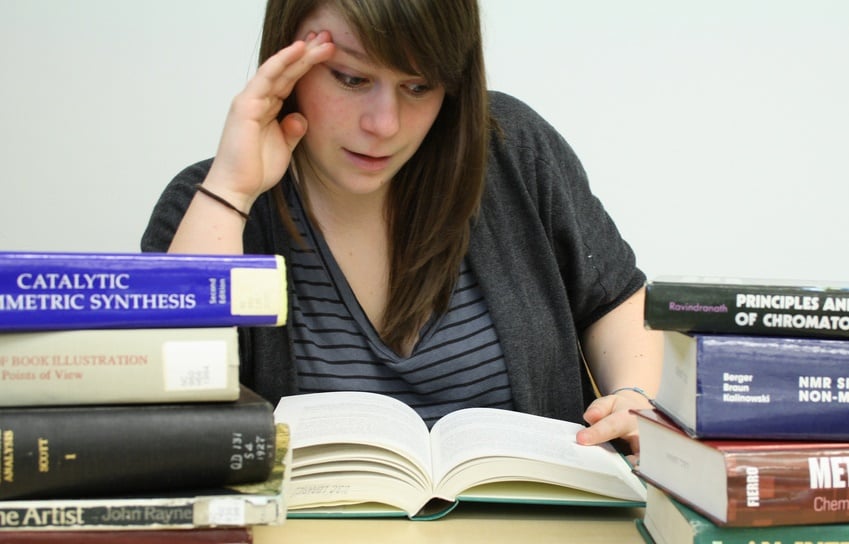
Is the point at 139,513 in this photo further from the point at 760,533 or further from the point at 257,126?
the point at 257,126

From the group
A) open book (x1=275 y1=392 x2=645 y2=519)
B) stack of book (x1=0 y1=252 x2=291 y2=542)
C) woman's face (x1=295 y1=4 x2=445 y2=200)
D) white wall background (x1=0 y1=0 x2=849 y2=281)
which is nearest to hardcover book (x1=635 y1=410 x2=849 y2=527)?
open book (x1=275 y1=392 x2=645 y2=519)

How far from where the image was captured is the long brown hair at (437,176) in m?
1.04

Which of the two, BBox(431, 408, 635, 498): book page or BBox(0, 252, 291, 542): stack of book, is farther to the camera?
BBox(431, 408, 635, 498): book page

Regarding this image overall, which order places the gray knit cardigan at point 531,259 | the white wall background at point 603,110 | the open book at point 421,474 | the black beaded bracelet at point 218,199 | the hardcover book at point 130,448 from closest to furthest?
the hardcover book at point 130,448, the open book at point 421,474, the black beaded bracelet at point 218,199, the gray knit cardigan at point 531,259, the white wall background at point 603,110

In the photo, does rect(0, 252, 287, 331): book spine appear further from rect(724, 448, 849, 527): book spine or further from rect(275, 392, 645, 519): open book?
rect(724, 448, 849, 527): book spine

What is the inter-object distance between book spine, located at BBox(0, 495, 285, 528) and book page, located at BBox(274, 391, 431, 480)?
0.51 ft

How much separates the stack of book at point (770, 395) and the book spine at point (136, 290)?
0.94 feet

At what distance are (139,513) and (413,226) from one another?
28.2 inches

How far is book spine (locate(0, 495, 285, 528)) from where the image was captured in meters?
0.60

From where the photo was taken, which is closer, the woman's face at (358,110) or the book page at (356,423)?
the book page at (356,423)

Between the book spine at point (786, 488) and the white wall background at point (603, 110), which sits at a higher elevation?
the white wall background at point (603, 110)

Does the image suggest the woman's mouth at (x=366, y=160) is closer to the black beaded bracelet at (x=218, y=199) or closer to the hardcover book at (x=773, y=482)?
the black beaded bracelet at (x=218, y=199)

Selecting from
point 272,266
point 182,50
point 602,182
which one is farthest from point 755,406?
point 182,50

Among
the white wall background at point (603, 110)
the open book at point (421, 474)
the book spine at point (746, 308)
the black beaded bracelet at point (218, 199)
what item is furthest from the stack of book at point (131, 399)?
the white wall background at point (603, 110)
